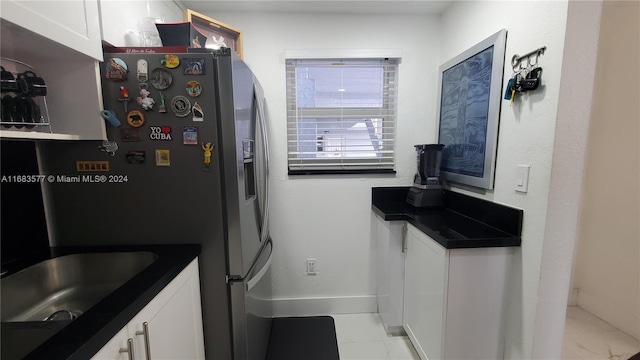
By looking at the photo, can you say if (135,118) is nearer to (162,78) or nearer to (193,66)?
(162,78)

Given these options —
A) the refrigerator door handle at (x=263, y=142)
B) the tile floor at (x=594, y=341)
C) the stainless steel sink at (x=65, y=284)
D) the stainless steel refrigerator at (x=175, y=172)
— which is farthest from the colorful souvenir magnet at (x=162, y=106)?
the tile floor at (x=594, y=341)

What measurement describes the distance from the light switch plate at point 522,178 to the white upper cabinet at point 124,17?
6.30 feet

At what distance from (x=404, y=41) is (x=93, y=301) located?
2.33 m

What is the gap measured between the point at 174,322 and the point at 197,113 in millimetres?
846

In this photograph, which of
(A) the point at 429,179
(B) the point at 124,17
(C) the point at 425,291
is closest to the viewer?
(B) the point at 124,17

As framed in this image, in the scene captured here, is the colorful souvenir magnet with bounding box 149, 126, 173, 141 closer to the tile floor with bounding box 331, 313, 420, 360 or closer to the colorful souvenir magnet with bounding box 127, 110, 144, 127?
the colorful souvenir magnet with bounding box 127, 110, 144, 127

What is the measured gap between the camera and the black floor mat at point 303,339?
1668 millimetres

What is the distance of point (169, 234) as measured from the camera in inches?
45.9

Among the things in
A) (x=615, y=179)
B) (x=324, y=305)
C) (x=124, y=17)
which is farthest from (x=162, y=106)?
(x=615, y=179)

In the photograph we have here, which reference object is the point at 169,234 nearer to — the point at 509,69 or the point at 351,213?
the point at 351,213

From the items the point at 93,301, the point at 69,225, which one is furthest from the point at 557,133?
the point at 69,225

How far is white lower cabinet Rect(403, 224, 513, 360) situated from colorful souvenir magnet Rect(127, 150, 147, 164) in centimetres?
144

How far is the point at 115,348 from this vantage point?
0.69 meters

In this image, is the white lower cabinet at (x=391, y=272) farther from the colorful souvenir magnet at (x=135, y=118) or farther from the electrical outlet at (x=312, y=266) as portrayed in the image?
the colorful souvenir magnet at (x=135, y=118)
